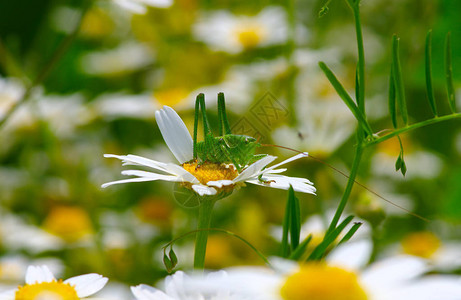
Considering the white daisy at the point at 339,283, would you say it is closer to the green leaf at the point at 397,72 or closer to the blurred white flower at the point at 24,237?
the green leaf at the point at 397,72

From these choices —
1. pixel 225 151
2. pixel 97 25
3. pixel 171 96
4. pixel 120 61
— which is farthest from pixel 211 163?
pixel 97 25

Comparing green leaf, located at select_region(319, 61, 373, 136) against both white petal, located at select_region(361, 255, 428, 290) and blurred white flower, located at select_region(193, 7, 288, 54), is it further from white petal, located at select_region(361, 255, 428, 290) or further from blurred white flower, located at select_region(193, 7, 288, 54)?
blurred white flower, located at select_region(193, 7, 288, 54)

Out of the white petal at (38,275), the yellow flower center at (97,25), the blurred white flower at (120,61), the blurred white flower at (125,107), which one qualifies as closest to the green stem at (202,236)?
the white petal at (38,275)

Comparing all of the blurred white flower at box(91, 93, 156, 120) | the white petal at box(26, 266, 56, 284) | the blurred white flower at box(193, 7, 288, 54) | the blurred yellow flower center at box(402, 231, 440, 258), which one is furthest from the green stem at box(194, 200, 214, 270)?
the blurred white flower at box(193, 7, 288, 54)

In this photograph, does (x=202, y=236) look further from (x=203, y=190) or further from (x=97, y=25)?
(x=97, y=25)

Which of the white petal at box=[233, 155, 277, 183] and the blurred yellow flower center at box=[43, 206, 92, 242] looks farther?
the blurred yellow flower center at box=[43, 206, 92, 242]

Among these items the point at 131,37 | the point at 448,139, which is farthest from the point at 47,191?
the point at 448,139

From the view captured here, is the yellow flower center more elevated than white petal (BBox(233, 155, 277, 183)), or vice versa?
the yellow flower center

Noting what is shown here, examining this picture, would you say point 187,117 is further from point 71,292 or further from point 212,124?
point 71,292
